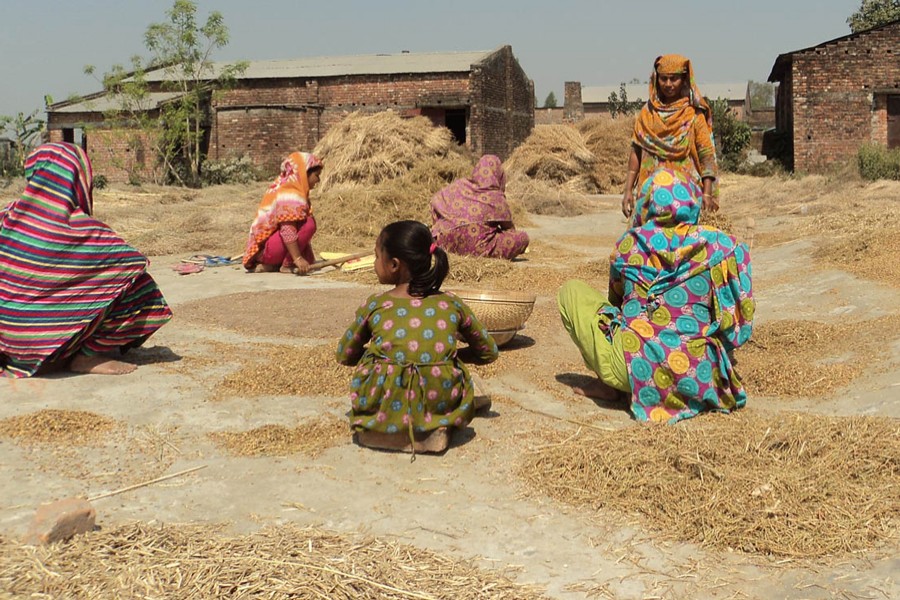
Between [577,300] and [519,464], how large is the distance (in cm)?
111

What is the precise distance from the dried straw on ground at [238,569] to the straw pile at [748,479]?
2.32ft

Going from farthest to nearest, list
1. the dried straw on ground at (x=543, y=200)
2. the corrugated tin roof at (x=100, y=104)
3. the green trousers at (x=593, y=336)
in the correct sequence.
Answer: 1. the corrugated tin roof at (x=100, y=104)
2. the dried straw on ground at (x=543, y=200)
3. the green trousers at (x=593, y=336)

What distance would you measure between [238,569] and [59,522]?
573mm

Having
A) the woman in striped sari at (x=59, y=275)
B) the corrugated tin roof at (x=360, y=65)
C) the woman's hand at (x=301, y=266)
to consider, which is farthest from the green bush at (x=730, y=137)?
the woman in striped sari at (x=59, y=275)

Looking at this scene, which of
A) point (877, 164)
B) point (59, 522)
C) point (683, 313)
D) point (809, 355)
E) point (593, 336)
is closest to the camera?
point (59, 522)

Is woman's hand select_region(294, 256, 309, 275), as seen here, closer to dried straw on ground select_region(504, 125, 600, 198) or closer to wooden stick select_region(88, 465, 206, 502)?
wooden stick select_region(88, 465, 206, 502)

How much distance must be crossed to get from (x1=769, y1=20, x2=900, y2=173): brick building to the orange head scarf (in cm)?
1561

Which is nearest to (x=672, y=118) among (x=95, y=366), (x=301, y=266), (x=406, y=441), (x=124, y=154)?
(x=301, y=266)

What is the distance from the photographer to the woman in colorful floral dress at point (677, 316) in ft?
13.2

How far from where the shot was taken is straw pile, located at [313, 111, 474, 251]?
11.7 metres

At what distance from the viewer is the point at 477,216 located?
29.2ft

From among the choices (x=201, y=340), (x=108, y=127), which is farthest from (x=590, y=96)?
(x=201, y=340)

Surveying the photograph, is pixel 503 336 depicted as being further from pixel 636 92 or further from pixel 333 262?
pixel 636 92

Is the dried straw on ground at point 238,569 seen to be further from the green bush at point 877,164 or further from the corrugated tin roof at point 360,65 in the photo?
the corrugated tin roof at point 360,65
